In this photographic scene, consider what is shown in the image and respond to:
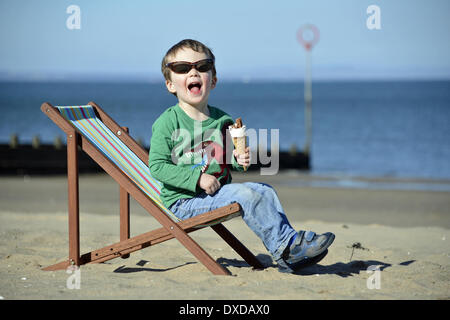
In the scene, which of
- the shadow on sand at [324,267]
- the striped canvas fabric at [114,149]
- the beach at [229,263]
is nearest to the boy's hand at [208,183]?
the striped canvas fabric at [114,149]

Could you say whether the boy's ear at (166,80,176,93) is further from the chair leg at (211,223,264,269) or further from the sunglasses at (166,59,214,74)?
the chair leg at (211,223,264,269)

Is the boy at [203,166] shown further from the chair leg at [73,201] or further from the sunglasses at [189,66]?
the chair leg at [73,201]

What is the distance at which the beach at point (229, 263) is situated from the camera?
4.02 meters

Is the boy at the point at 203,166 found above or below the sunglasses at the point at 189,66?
below

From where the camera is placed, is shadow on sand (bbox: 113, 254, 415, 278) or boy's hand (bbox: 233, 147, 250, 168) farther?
shadow on sand (bbox: 113, 254, 415, 278)

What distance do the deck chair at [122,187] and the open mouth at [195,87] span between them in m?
0.74

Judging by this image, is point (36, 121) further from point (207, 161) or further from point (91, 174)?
point (207, 161)

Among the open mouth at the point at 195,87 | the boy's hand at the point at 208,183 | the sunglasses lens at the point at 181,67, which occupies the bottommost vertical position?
the boy's hand at the point at 208,183

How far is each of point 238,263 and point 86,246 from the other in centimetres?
152

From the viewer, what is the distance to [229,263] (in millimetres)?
5258

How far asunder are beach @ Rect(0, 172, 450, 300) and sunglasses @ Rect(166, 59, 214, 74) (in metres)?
1.40

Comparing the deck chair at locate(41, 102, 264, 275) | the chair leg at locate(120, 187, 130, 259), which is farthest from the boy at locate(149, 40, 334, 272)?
the chair leg at locate(120, 187, 130, 259)

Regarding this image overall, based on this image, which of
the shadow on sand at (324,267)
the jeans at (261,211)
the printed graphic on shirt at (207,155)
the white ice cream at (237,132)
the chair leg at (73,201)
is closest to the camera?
the jeans at (261,211)

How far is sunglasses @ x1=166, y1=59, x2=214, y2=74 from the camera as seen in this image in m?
4.46
